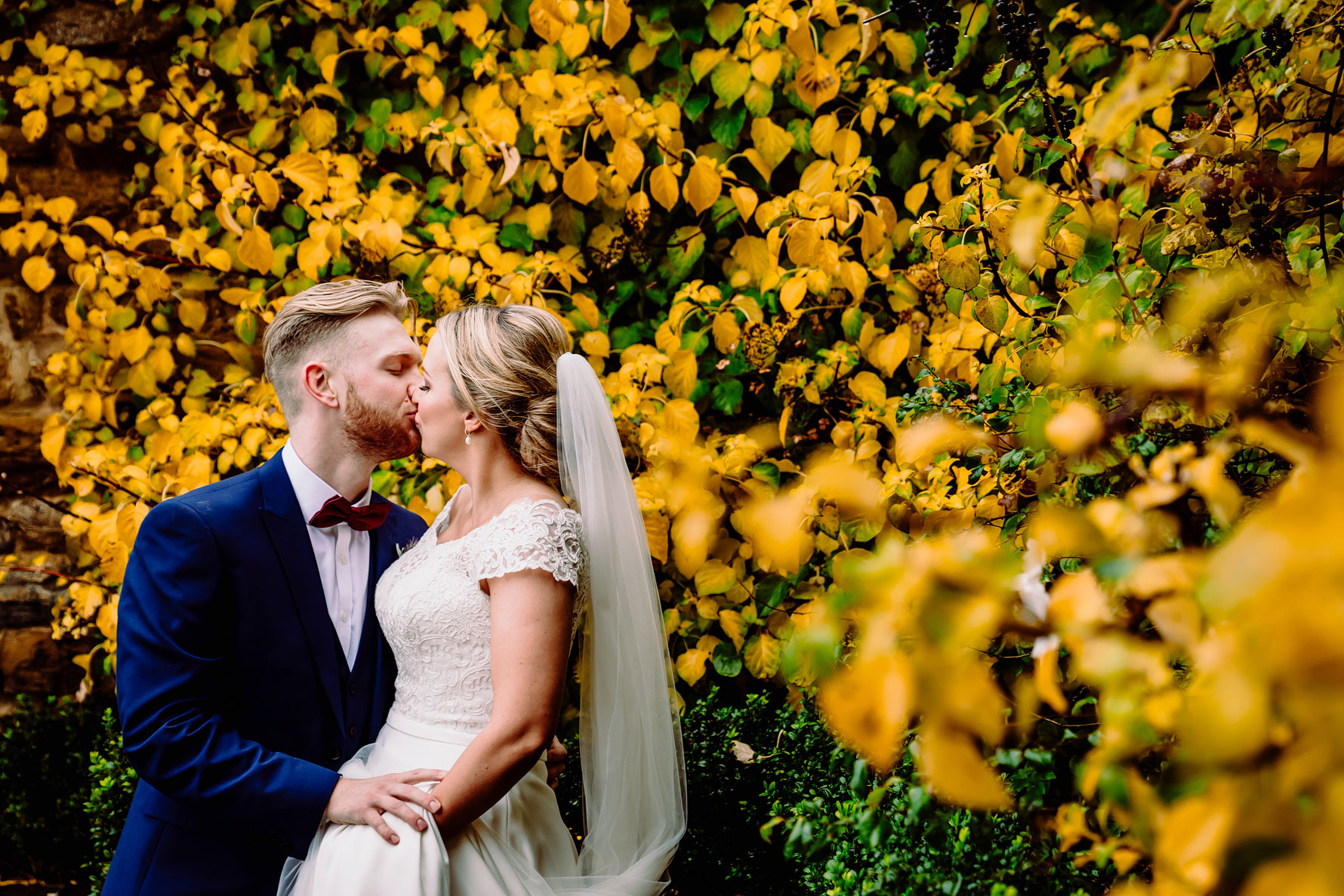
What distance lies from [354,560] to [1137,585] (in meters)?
1.88

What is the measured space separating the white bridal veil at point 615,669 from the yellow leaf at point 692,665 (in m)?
0.49

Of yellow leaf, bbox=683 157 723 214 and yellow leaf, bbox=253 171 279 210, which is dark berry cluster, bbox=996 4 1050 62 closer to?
yellow leaf, bbox=683 157 723 214

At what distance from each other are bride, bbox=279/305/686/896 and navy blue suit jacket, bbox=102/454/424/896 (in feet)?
0.40

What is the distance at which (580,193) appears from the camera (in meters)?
2.68

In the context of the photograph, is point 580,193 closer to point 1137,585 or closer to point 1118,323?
point 1118,323

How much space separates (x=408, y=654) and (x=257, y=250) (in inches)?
66.1

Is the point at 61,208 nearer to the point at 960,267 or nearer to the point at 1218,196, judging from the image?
the point at 960,267

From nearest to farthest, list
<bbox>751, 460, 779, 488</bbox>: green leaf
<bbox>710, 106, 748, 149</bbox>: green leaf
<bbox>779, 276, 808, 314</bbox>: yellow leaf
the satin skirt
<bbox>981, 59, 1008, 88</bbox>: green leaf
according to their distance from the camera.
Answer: the satin skirt, <bbox>981, 59, 1008, 88</bbox>: green leaf, <bbox>779, 276, 808, 314</bbox>: yellow leaf, <bbox>751, 460, 779, 488</bbox>: green leaf, <bbox>710, 106, 748, 149</bbox>: green leaf

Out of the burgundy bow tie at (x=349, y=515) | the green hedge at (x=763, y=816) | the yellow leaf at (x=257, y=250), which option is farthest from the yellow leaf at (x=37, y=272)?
the burgundy bow tie at (x=349, y=515)

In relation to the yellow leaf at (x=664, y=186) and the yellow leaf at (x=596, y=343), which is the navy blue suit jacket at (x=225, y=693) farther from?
the yellow leaf at (x=664, y=186)

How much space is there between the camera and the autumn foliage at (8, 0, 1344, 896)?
553 millimetres

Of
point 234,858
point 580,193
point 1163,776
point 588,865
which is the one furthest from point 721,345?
point 1163,776

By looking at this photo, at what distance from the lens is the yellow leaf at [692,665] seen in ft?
7.98

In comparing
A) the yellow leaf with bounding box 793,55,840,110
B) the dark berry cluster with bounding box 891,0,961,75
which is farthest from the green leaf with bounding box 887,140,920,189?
the dark berry cluster with bounding box 891,0,961,75
